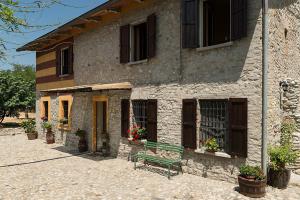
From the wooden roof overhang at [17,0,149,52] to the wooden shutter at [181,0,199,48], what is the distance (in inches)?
86.2

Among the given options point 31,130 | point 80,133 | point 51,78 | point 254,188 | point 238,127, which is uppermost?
point 51,78

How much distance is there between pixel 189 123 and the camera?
848 cm

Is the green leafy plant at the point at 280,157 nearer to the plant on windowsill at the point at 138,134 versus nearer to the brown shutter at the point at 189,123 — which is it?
the brown shutter at the point at 189,123

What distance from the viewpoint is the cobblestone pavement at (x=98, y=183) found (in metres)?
6.71

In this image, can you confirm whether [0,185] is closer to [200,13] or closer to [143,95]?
[143,95]

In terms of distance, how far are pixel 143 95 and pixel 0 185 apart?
526cm

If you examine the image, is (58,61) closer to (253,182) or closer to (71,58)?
(71,58)

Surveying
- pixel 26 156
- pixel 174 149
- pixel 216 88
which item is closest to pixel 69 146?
pixel 26 156

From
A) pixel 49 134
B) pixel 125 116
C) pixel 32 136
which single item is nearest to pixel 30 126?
pixel 32 136

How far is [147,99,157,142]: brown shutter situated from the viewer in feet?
31.3

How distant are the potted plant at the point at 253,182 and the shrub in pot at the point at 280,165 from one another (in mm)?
570

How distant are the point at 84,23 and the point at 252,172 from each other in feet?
33.2

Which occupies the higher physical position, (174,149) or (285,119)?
(285,119)

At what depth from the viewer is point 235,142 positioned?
7.37 m
